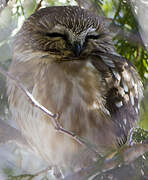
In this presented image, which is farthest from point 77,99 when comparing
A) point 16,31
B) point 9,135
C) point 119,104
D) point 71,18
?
point 16,31

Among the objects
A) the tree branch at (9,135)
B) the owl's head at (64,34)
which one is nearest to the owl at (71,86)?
the owl's head at (64,34)

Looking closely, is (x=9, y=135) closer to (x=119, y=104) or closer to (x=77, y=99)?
(x=77, y=99)

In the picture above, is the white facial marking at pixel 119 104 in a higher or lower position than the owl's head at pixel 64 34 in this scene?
lower

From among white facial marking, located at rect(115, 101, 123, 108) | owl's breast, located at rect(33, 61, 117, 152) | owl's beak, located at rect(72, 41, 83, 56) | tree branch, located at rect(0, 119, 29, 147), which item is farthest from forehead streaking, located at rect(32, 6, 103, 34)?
tree branch, located at rect(0, 119, 29, 147)

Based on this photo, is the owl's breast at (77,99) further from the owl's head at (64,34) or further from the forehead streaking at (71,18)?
the forehead streaking at (71,18)

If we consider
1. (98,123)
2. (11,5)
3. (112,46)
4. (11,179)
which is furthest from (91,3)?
(11,179)

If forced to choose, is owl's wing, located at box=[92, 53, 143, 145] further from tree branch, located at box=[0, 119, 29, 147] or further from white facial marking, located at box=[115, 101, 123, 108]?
tree branch, located at box=[0, 119, 29, 147]
